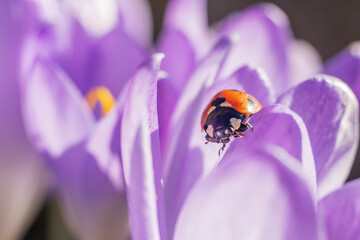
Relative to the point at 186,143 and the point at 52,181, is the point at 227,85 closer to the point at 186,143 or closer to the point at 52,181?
the point at 186,143

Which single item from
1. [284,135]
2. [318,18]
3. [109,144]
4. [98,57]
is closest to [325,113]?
[284,135]

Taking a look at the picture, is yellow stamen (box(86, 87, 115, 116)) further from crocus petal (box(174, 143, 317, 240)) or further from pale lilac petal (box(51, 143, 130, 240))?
crocus petal (box(174, 143, 317, 240))

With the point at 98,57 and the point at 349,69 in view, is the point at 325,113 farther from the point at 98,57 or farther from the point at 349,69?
the point at 98,57

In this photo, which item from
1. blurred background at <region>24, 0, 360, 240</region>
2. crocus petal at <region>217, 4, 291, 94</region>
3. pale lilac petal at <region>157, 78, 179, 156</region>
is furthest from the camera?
blurred background at <region>24, 0, 360, 240</region>

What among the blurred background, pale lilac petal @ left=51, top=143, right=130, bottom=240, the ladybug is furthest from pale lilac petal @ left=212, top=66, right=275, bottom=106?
the blurred background

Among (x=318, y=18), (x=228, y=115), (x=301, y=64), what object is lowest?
(x=318, y=18)

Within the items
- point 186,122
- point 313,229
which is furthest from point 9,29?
point 313,229

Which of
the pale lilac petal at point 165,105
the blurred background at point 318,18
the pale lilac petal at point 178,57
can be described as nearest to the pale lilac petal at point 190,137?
the pale lilac petal at point 165,105
